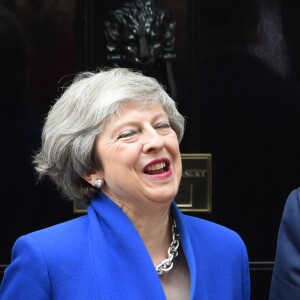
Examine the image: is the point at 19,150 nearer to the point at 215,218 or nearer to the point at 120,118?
the point at 215,218

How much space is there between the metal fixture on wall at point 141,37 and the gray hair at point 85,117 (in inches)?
49.4

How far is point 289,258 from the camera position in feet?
9.69

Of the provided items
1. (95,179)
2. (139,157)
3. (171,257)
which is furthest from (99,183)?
(171,257)

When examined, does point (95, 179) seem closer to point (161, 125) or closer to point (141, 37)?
point (161, 125)

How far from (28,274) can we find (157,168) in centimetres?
42

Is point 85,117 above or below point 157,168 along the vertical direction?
above

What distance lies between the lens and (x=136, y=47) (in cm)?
390

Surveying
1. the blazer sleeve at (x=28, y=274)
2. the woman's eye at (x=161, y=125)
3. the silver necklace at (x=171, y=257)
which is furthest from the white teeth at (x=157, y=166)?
the blazer sleeve at (x=28, y=274)

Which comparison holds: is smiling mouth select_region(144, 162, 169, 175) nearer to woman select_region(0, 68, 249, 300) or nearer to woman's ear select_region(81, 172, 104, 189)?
woman select_region(0, 68, 249, 300)

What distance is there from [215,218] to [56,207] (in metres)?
0.65

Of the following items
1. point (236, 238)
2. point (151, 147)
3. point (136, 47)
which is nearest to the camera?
point (151, 147)

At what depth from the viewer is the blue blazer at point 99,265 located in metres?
2.47

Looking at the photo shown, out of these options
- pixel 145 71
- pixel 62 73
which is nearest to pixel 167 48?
pixel 145 71

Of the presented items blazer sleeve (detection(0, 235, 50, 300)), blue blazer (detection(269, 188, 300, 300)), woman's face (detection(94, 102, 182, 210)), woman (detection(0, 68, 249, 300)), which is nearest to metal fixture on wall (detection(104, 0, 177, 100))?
blue blazer (detection(269, 188, 300, 300))
